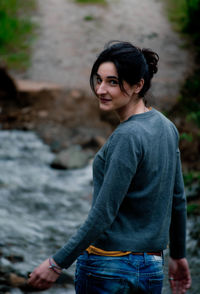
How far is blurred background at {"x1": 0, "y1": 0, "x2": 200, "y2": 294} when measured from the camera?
514 centimetres

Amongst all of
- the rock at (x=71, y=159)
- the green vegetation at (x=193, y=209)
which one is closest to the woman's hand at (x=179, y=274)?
the green vegetation at (x=193, y=209)

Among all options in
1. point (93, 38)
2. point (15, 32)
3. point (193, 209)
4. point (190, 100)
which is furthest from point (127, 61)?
point (15, 32)

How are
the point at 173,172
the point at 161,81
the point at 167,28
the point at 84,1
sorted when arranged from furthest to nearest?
the point at 84,1 < the point at 167,28 < the point at 161,81 < the point at 173,172

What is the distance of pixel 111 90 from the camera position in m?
1.86

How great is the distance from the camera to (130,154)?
1.71m

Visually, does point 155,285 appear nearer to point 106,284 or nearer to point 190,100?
point 106,284

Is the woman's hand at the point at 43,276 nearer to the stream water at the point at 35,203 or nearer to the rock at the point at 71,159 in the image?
the stream water at the point at 35,203

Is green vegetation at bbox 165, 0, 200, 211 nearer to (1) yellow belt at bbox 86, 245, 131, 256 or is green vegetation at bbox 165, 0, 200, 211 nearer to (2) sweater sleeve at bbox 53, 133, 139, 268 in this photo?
(2) sweater sleeve at bbox 53, 133, 139, 268

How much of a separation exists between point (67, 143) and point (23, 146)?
82 cm

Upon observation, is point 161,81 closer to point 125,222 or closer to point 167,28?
point 167,28

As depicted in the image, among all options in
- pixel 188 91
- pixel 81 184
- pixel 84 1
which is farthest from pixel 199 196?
pixel 84 1

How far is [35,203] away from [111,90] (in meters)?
4.56

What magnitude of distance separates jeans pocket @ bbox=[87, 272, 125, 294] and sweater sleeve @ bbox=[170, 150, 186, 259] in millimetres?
503

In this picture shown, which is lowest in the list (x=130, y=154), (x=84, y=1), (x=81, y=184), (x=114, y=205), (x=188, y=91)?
(x=81, y=184)
